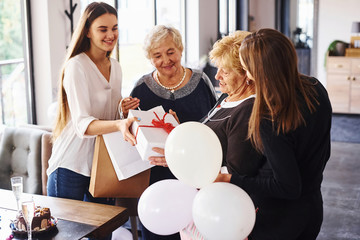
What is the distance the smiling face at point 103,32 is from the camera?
2068mm

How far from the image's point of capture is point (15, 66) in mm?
3588

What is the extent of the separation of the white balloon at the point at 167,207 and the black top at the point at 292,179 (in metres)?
0.21

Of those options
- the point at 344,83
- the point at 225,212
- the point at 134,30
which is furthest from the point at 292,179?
the point at 344,83

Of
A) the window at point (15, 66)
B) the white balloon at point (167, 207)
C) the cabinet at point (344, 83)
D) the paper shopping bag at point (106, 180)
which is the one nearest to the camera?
the white balloon at point (167, 207)

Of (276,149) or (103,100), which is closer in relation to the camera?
(276,149)

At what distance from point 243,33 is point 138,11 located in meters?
3.65

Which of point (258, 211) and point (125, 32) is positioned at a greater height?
point (125, 32)

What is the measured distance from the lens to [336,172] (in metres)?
5.03

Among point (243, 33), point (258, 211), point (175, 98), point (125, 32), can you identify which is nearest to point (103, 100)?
point (175, 98)

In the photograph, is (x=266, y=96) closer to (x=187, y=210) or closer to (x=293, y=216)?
(x=293, y=216)

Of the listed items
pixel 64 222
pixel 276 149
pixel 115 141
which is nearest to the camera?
pixel 276 149

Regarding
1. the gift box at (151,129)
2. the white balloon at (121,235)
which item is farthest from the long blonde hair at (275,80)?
the white balloon at (121,235)

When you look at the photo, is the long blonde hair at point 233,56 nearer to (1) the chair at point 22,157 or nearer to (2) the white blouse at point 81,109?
(2) the white blouse at point 81,109

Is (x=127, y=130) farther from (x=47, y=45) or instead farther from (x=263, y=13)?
(x=263, y=13)
